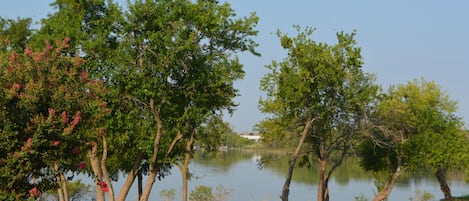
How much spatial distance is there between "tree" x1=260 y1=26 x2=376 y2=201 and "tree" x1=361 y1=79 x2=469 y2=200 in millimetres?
1692

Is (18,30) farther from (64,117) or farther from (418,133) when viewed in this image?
(418,133)

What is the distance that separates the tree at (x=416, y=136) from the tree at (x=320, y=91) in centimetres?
169

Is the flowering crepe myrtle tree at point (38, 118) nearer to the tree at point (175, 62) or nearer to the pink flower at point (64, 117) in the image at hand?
the pink flower at point (64, 117)

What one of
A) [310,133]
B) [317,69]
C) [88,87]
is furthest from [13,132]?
[310,133]

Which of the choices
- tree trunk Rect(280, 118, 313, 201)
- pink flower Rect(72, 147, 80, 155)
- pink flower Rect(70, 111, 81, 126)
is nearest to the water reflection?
tree trunk Rect(280, 118, 313, 201)

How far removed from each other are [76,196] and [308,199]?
72.8ft

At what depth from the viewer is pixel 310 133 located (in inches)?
1023

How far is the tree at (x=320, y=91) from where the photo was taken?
23000 millimetres

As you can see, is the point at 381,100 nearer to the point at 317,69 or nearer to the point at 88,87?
the point at 317,69

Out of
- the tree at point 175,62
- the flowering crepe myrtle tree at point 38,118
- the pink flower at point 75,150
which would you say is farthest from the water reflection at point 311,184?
the flowering crepe myrtle tree at point 38,118

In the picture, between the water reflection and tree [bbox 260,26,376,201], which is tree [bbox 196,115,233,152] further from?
the water reflection

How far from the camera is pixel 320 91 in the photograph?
2414 cm

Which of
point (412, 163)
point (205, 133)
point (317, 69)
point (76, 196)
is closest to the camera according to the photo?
point (317, 69)

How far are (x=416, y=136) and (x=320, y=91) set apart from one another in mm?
8114
